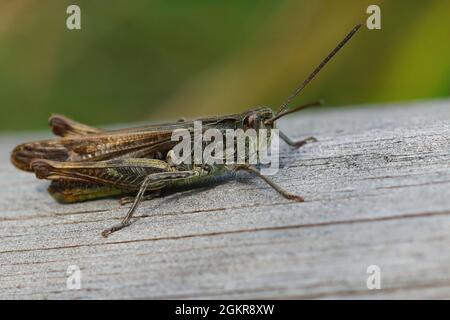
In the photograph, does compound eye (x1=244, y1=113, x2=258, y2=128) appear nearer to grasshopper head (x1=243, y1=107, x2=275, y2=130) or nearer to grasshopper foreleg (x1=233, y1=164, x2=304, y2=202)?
grasshopper head (x1=243, y1=107, x2=275, y2=130)

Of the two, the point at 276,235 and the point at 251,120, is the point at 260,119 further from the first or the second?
the point at 276,235

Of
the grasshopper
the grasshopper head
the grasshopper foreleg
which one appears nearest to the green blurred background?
the grasshopper

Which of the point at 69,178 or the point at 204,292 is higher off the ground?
the point at 69,178

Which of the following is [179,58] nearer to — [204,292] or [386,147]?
[386,147]

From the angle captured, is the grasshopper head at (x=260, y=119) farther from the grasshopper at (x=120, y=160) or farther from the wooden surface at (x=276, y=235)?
the wooden surface at (x=276, y=235)

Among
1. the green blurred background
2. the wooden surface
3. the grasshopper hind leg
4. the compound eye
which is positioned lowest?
the wooden surface

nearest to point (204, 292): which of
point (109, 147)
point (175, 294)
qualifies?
point (175, 294)
